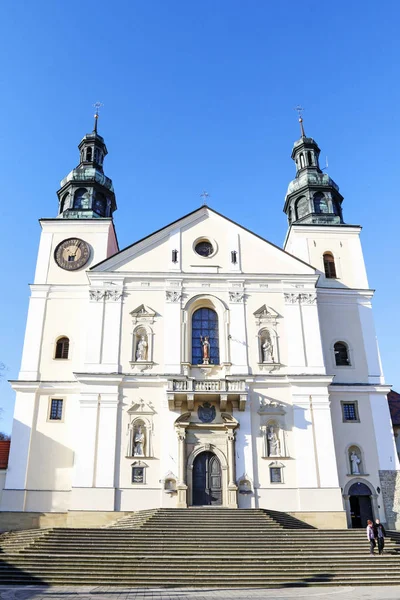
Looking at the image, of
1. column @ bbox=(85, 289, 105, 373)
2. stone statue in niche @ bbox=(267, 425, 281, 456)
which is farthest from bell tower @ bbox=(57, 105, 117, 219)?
stone statue in niche @ bbox=(267, 425, 281, 456)

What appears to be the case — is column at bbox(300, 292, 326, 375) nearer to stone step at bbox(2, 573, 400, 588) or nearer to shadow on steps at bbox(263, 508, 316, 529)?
shadow on steps at bbox(263, 508, 316, 529)

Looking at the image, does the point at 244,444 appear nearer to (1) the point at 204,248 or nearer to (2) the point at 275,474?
(2) the point at 275,474

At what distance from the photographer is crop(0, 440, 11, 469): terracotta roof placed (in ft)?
73.9

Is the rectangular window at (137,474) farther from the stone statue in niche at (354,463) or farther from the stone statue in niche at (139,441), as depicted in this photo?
the stone statue in niche at (354,463)

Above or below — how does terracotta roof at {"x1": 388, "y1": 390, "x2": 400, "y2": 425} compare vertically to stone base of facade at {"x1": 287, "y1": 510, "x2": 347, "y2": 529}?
above

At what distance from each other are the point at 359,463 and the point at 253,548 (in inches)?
364

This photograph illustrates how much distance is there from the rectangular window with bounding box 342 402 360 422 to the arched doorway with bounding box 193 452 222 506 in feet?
22.2

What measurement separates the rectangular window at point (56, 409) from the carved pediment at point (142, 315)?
16.9 feet

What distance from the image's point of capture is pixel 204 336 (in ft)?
79.7

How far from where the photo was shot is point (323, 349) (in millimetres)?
25359

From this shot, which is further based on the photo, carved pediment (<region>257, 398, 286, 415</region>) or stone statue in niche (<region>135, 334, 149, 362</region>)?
stone statue in niche (<region>135, 334, 149, 362</region>)

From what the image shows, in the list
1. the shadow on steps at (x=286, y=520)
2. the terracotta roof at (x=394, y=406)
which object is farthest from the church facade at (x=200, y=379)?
the terracotta roof at (x=394, y=406)

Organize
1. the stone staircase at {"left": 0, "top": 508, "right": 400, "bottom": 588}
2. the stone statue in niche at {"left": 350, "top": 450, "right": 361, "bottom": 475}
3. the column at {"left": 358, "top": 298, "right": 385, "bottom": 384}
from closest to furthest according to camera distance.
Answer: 1. the stone staircase at {"left": 0, "top": 508, "right": 400, "bottom": 588}
2. the stone statue in niche at {"left": 350, "top": 450, "right": 361, "bottom": 475}
3. the column at {"left": 358, "top": 298, "right": 385, "bottom": 384}

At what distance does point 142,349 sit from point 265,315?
6.24m
